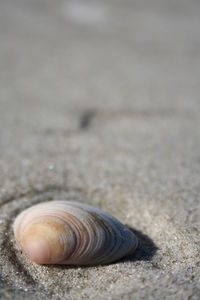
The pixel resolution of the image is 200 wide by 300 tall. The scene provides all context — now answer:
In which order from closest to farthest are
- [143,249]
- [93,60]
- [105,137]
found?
[143,249]
[105,137]
[93,60]

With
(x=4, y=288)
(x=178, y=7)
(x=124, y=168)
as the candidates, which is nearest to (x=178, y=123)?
(x=124, y=168)

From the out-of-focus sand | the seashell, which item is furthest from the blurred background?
→ the seashell

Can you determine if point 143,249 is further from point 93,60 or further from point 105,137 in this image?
point 93,60

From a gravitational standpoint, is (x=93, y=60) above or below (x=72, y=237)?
above

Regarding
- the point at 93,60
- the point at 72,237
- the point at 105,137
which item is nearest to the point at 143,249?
the point at 72,237

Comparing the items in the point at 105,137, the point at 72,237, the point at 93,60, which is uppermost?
the point at 93,60

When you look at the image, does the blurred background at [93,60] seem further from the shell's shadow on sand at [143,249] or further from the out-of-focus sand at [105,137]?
the shell's shadow on sand at [143,249]

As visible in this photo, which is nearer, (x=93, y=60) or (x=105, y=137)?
(x=105, y=137)
